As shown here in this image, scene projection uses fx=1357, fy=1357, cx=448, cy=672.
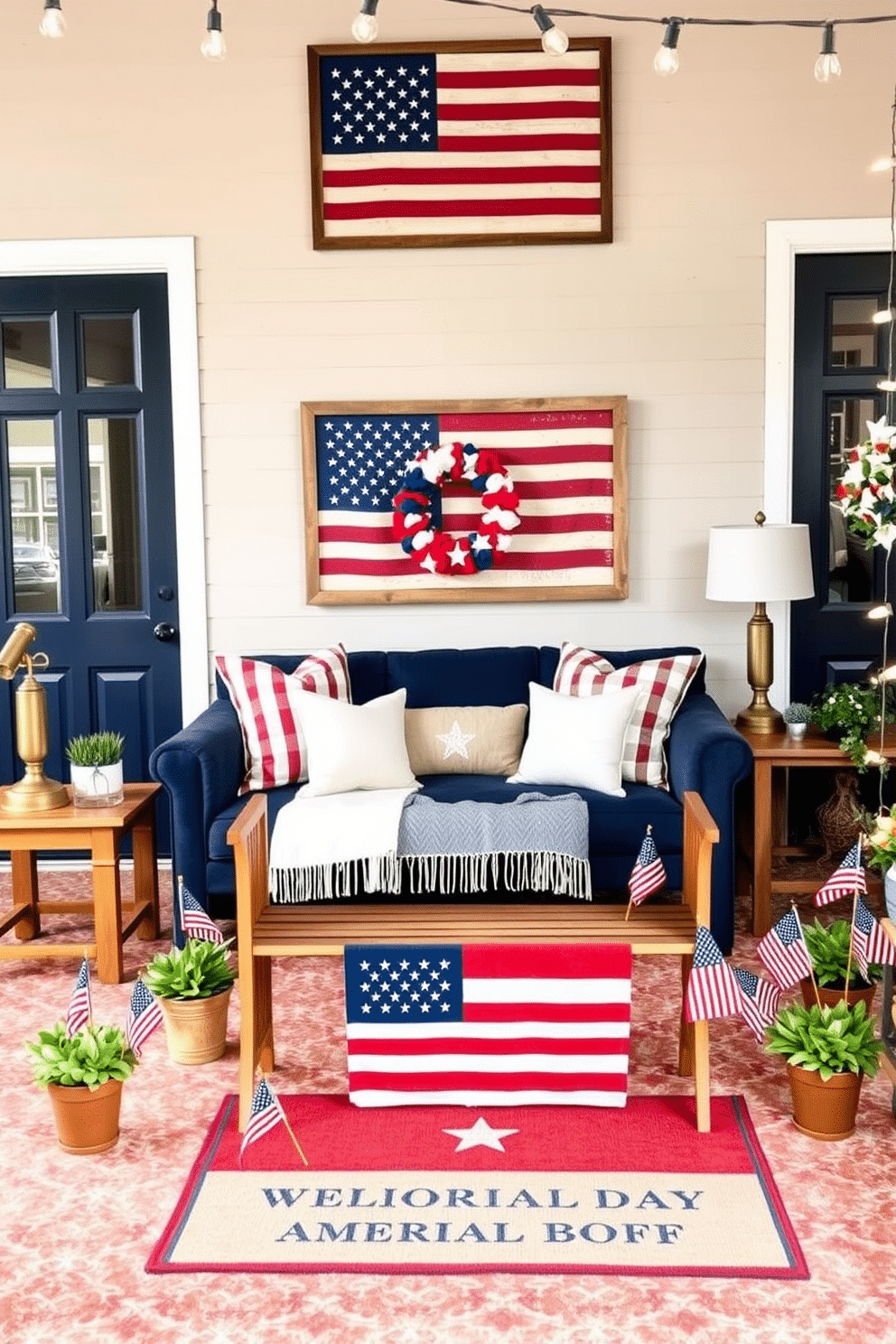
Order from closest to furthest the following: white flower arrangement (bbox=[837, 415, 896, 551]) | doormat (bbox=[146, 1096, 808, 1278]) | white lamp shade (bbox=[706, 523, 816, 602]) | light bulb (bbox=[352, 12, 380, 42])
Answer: doormat (bbox=[146, 1096, 808, 1278])
light bulb (bbox=[352, 12, 380, 42])
white flower arrangement (bbox=[837, 415, 896, 551])
white lamp shade (bbox=[706, 523, 816, 602])

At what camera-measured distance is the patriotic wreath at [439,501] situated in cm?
504

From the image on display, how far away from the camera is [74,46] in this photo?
5.02 metres

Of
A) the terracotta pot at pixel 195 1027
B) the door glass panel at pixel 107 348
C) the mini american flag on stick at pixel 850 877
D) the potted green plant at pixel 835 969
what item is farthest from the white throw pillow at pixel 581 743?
the door glass panel at pixel 107 348

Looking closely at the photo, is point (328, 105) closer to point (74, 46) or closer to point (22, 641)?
point (74, 46)

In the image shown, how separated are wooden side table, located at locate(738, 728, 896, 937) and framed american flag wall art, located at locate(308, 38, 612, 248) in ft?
6.61

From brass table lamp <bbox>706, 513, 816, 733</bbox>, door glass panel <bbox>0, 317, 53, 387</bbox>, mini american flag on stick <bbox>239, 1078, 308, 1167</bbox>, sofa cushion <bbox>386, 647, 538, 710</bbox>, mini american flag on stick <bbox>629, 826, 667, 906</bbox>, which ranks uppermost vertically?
door glass panel <bbox>0, 317, 53, 387</bbox>

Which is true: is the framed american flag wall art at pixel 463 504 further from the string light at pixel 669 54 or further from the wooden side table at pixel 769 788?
the string light at pixel 669 54

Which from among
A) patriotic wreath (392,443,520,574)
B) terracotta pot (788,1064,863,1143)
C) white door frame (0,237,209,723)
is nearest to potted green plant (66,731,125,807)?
white door frame (0,237,209,723)

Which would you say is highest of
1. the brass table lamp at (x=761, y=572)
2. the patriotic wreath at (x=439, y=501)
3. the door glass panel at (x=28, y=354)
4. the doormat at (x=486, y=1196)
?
Answer: the door glass panel at (x=28, y=354)

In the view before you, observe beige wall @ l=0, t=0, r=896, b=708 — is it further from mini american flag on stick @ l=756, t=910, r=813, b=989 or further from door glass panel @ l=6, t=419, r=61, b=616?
mini american flag on stick @ l=756, t=910, r=813, b=989

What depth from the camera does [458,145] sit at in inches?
199

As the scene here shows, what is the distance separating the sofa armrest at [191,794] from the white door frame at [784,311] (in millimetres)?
2272

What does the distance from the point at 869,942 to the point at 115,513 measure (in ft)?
→ 10.9

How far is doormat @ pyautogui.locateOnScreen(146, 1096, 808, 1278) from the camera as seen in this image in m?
2.62
